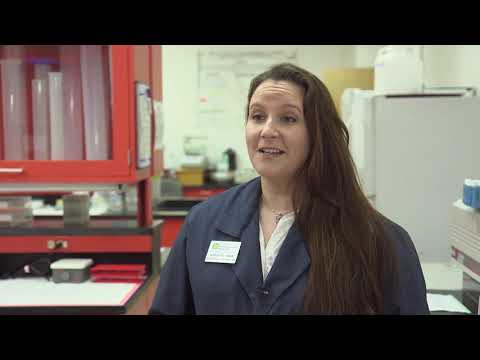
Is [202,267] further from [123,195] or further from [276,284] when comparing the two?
[123,195]

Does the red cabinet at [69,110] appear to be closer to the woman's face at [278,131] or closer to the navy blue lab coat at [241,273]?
the navy blue lab coat at [241,273]

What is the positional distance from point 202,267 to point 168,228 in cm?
277

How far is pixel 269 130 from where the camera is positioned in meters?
Answer: 1.27

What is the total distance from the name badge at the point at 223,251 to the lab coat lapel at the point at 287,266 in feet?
0.39

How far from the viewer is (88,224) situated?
2.19 m

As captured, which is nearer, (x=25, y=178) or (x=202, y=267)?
(x=202, y=267)

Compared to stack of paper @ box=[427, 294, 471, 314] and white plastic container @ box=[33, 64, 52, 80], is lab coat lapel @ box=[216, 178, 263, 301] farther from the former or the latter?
white plastic container @ box=[33, 64, 52, 80]

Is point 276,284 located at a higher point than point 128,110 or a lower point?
lower

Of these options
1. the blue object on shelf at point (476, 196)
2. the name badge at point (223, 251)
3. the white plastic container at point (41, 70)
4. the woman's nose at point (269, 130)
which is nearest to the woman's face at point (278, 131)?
the woman's nose at point (269, 130)

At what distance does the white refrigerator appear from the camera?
2.11 m

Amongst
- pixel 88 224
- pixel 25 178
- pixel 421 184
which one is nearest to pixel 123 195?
pixel 88 224

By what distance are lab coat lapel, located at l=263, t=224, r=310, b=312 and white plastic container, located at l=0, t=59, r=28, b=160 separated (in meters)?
1.38
